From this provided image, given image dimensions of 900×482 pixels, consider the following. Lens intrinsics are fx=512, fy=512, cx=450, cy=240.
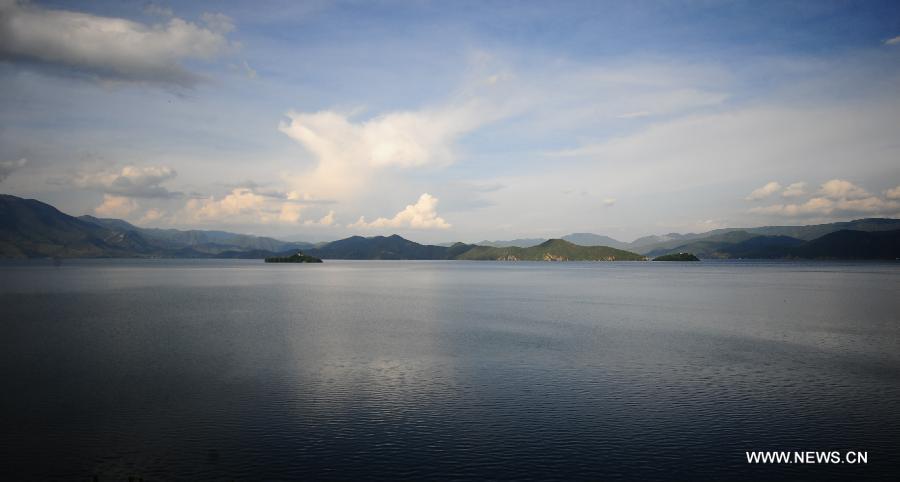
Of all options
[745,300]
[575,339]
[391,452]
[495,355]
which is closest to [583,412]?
[391,452]

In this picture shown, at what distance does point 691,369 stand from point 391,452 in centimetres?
2825

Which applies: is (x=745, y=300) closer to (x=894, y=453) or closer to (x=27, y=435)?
(x=894, y=453)

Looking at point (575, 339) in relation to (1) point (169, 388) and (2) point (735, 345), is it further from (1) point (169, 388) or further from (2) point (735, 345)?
(1) point (169, 388)

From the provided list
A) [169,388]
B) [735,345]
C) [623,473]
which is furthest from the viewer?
[735,345]

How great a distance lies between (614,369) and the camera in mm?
41406

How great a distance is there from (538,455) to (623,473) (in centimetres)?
374

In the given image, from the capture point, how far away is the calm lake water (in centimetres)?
2270

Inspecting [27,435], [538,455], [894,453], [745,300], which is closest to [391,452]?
[538,455]

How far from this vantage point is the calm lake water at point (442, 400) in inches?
894

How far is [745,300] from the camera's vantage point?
351 ft

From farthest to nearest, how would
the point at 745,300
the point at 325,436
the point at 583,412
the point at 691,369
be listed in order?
the point at 745,300, the point at 691,369, the point at 583,412, the point at 325,436

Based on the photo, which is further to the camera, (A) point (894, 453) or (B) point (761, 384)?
(B) point (761, 384)

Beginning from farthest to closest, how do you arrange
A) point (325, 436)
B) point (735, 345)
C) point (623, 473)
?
point (735, 345), point (325, 436), point (623, 473)

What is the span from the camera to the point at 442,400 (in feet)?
106
